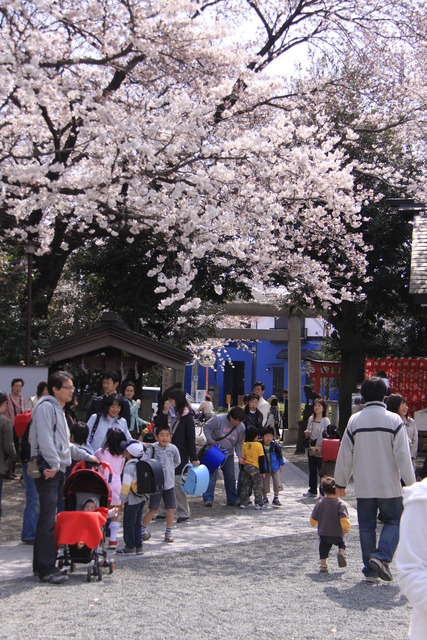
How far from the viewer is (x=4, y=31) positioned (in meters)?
9.72

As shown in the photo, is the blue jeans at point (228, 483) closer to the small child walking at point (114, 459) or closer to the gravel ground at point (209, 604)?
the small child walking at point (114, 459)

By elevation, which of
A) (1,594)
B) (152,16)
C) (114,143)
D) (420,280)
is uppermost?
(152,16)

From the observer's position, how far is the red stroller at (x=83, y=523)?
6.47 m

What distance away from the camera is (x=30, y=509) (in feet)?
25.8

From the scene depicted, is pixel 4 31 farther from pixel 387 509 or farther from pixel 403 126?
pixel 403 126

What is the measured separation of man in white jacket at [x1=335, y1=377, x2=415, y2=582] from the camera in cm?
642

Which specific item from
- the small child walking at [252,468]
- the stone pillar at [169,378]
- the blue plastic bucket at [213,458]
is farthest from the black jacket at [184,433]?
A: the stone pillar at [169,378]

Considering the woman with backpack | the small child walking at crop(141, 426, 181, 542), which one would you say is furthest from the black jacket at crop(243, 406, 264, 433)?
the small child walking at crop(141, 426, 181, 542)

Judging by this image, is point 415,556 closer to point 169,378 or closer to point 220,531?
point 220,531

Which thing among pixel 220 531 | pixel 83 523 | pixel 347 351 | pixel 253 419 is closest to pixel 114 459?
pixel 83 523

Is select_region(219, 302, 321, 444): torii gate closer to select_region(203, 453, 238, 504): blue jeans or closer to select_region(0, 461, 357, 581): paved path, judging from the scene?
select_region(203, 453, 238, 504): blue jeans

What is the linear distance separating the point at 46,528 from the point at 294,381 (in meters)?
19.2

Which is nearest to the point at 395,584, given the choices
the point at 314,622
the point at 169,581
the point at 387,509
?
the point at 387,509

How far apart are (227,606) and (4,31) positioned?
747 centimetres
